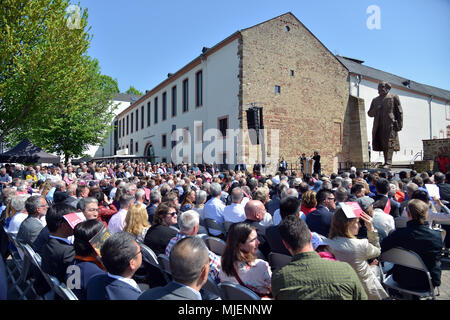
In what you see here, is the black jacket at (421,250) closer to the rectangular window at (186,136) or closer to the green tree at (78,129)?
the rectangular window at (186,136)

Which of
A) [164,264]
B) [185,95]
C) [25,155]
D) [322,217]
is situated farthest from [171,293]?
[185,95]

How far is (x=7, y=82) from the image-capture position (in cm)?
1302

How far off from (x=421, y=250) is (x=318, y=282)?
1.97m

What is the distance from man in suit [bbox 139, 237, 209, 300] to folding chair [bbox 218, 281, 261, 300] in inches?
11.5

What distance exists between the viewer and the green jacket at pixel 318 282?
6.37ft

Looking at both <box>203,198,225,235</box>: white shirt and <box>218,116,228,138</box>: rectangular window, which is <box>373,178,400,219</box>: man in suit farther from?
<box>218,116,228,138</box>: rectangular window

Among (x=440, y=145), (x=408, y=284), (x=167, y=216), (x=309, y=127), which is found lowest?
(x=408, y=284)

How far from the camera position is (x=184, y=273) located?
1.89m

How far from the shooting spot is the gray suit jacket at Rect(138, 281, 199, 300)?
1.83 meters

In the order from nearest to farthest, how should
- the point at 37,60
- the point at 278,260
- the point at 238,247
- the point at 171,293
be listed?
the point at 171,293, the point at 238,247, the point at 278,260, the point at 37,60

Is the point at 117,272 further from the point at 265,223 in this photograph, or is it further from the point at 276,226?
the point at 265,223
